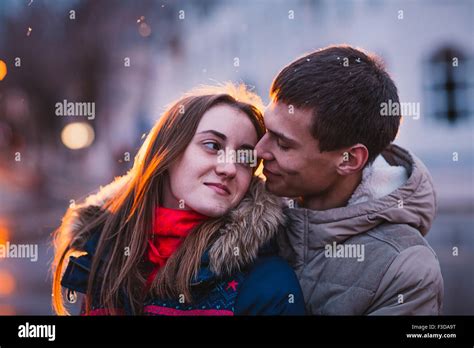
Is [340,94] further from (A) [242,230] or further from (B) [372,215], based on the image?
(A) [242,230]

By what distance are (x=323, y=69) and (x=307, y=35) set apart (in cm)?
46

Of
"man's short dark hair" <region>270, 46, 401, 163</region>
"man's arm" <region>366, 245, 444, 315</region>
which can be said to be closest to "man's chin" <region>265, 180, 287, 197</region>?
"man's short dark hair" <region>270, 46, 401, 163</region>

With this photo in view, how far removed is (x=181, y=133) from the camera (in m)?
2.49

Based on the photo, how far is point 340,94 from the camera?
2.48m

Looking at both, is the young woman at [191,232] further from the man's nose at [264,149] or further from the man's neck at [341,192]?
the man's neck at [341,192]

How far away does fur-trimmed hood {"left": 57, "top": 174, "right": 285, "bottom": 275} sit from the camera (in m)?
2.36

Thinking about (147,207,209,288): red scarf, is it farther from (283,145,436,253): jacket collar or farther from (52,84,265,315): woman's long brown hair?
(283,145,436,253): jacket collar

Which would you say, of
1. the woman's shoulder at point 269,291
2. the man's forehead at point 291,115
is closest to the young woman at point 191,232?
the woman's shoulder at point 269,291

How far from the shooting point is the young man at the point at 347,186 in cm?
242

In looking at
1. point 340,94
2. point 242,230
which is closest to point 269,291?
point 242,230

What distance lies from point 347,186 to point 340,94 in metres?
0.38

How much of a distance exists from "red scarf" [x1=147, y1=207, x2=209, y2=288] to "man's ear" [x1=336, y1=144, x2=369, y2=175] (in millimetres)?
572
